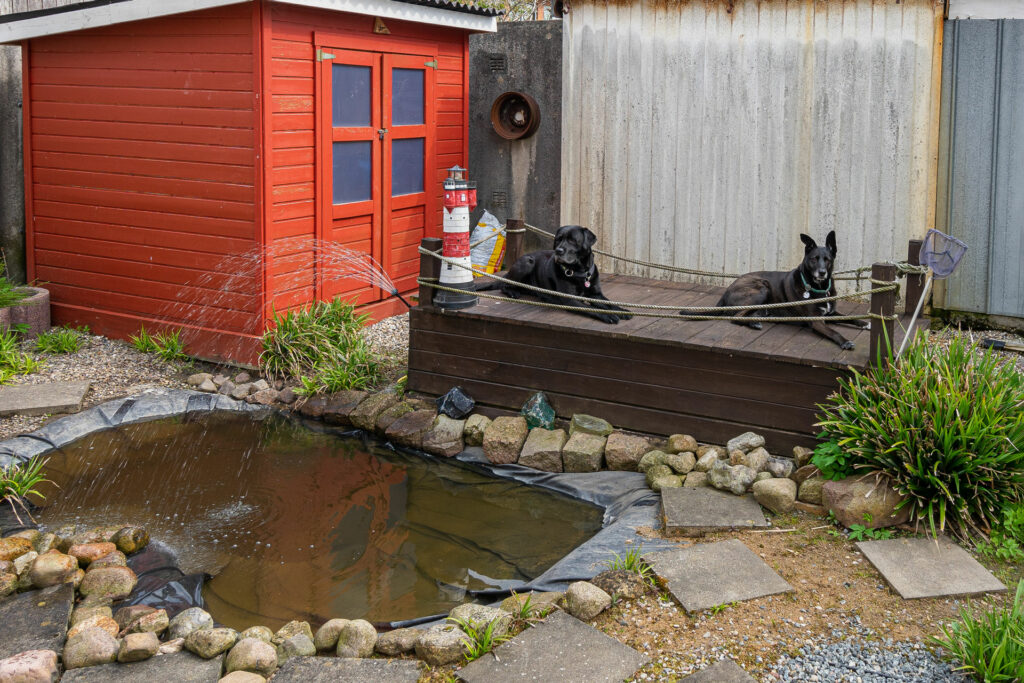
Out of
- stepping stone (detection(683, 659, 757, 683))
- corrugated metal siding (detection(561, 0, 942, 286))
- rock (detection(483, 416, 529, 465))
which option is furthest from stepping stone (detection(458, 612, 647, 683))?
corrugated metal siding (detection(561, 0, 942, 286))

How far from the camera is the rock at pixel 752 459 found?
218 inches

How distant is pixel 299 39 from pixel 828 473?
5.08m

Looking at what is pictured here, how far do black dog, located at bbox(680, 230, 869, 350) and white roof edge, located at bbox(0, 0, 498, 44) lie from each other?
3608 millimetres

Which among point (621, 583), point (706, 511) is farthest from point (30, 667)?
point (706, 511)

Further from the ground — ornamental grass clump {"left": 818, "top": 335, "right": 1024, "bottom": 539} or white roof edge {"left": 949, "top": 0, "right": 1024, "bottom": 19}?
white roof edge {"left": 949, "top": 0, "right": 1024, "bottom": 19}

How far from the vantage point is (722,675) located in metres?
3.64

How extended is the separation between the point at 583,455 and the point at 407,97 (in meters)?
4.46

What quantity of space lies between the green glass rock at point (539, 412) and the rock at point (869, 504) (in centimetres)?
208

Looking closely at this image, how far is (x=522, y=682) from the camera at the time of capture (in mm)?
3654

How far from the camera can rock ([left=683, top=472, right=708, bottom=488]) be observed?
5543 mm

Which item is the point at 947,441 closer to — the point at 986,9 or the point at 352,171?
the point at 986,9

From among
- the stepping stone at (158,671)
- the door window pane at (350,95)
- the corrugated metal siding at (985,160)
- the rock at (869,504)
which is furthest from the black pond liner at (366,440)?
the corrugated metal siding at (985,160)

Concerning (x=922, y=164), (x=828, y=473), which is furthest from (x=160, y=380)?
(x=922, y=164)

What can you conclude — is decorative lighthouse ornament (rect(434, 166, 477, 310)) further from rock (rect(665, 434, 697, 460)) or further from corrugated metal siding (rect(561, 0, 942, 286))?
corrugated metal siding (rect(561, 0, 942, 286))
